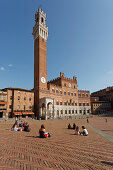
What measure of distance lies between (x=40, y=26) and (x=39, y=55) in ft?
45.2

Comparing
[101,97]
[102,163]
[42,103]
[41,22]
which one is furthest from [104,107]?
[102,163]

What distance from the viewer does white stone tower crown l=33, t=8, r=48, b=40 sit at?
44.7 metres

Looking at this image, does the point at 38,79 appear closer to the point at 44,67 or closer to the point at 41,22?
the point at 44,67

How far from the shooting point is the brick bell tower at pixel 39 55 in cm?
3873

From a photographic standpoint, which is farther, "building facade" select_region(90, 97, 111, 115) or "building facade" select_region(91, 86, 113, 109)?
"building facade" select_region(91, 86, 113, 109)

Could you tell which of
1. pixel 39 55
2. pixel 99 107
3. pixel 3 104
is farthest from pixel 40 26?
pixel 99 107

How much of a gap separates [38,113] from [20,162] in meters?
32.9

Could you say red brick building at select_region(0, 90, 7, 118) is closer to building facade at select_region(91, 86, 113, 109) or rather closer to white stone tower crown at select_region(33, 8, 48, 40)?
white stone tower crown at select_region(33, 8, 48, 40)

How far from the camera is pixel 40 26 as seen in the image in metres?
45.2

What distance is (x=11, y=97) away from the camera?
108 ft

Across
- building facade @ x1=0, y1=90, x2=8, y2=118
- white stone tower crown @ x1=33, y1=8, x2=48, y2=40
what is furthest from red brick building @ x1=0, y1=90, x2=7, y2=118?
white stone tower crown @ x1=33, y1=8, x2=48, y2=40

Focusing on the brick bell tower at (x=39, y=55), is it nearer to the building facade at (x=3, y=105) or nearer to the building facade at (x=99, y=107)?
the building facade at (x=3, y=105)

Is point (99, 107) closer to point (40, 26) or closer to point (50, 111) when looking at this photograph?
point (50, 111)

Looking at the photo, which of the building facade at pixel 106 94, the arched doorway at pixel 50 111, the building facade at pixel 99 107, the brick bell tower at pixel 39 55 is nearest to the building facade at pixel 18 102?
the brick bell tower at pixel 39 55
